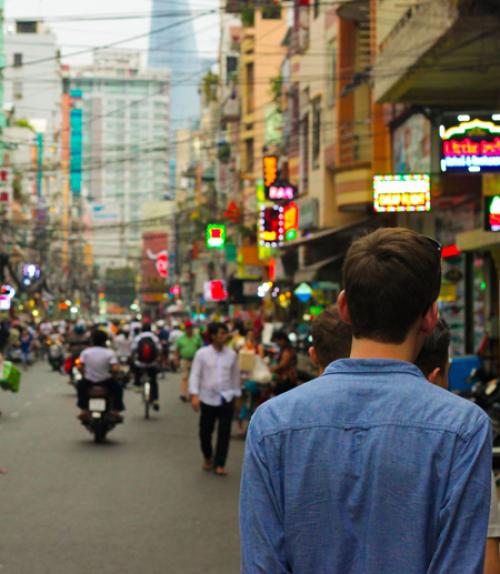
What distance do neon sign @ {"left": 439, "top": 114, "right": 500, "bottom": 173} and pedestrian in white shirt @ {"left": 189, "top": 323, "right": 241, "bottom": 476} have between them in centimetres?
520

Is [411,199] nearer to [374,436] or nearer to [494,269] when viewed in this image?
[494,269]

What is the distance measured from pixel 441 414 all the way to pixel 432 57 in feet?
62.6

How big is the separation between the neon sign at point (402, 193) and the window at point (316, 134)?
14279mm

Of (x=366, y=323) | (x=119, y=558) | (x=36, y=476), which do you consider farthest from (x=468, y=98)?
(x=366, y=323)

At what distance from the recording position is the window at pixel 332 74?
123ft

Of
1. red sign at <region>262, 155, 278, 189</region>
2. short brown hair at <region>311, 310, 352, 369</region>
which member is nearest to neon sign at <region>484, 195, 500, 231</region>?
short brown hair at <region>311, 310, 352, 369</region>

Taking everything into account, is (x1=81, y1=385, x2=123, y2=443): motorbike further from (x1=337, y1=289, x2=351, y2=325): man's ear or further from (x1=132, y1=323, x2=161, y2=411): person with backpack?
(x1=337, y1=289, x2=351, y2=325): man's ear

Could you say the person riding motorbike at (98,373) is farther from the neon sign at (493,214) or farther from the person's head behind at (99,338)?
the neon sign at (493,214)

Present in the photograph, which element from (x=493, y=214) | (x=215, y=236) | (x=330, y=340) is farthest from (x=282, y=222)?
(x=330, y=340)

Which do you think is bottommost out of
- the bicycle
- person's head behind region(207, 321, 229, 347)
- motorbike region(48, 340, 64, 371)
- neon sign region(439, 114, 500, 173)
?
motorbike region(48, 340, 64, 371)

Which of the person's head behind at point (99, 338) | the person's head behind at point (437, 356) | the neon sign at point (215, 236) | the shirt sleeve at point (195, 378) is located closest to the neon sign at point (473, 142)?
the person's head behind at point (99, 338)

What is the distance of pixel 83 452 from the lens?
1786cm

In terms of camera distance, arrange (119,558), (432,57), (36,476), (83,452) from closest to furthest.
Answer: (119,558) → (36,476) → (83,452) → (432,57)

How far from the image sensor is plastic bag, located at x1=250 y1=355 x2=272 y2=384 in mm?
20844
